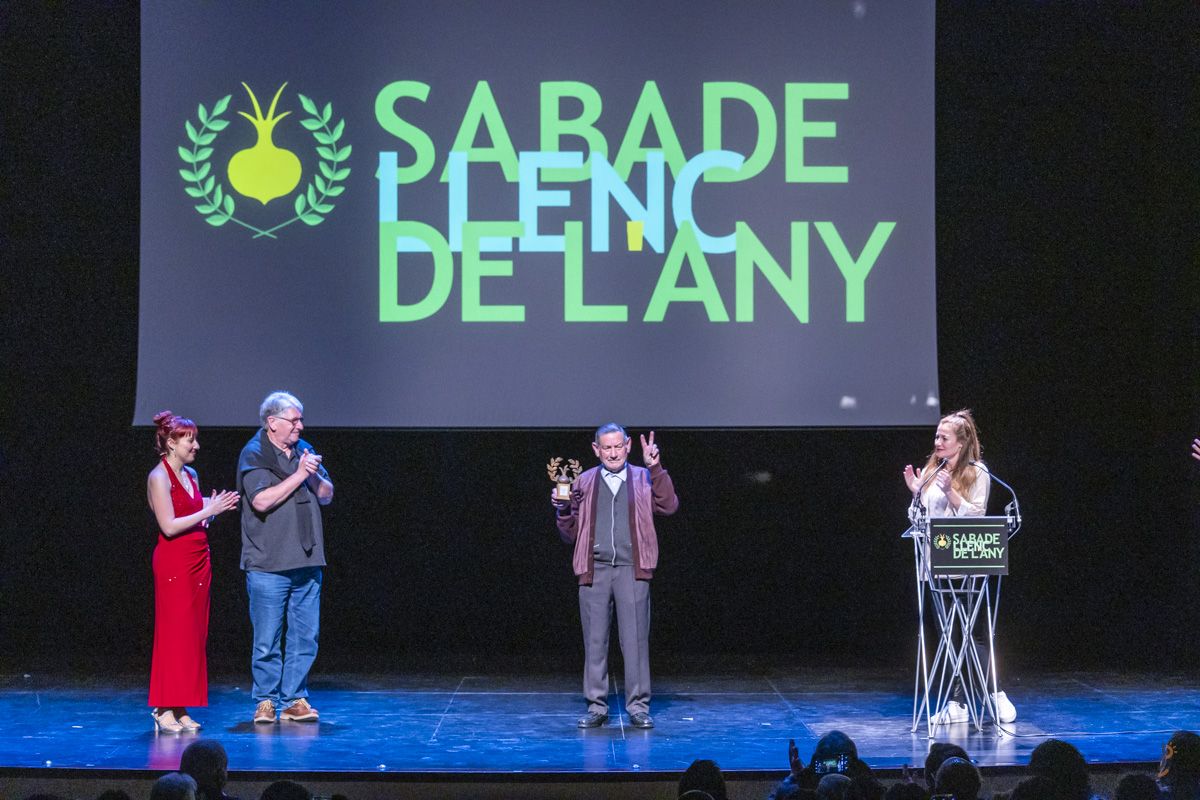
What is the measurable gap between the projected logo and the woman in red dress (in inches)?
61.3

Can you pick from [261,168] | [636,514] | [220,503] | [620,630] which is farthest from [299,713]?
[261,168]

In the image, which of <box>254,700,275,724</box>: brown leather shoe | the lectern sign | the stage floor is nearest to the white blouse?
the lectern sign

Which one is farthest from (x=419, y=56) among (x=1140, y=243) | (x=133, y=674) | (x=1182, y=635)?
(x=1182, y=635)

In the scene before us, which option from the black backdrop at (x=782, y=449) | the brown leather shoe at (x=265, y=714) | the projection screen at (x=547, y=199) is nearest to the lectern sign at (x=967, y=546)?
the projection screen at (x=547, y=199)

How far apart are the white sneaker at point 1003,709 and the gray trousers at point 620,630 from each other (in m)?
1.46

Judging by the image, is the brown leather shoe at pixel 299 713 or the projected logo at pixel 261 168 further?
the projected logo at pixel 261 168

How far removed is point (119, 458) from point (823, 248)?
407 centimetres

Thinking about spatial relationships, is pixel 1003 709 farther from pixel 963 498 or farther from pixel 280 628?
pixel 280 628

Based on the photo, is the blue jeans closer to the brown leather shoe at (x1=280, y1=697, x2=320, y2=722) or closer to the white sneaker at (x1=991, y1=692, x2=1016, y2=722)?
the brown leather shoe at (x1=280, y1=697, x2=320, y2=722)

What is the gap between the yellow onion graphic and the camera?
6.79 metres

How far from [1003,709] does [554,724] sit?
1892 millimetres

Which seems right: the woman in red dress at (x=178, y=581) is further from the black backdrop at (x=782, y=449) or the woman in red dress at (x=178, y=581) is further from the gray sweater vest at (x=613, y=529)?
the black backdrop at (x=782, y=449)

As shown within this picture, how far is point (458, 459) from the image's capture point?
7512mm

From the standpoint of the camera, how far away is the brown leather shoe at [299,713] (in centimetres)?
573
